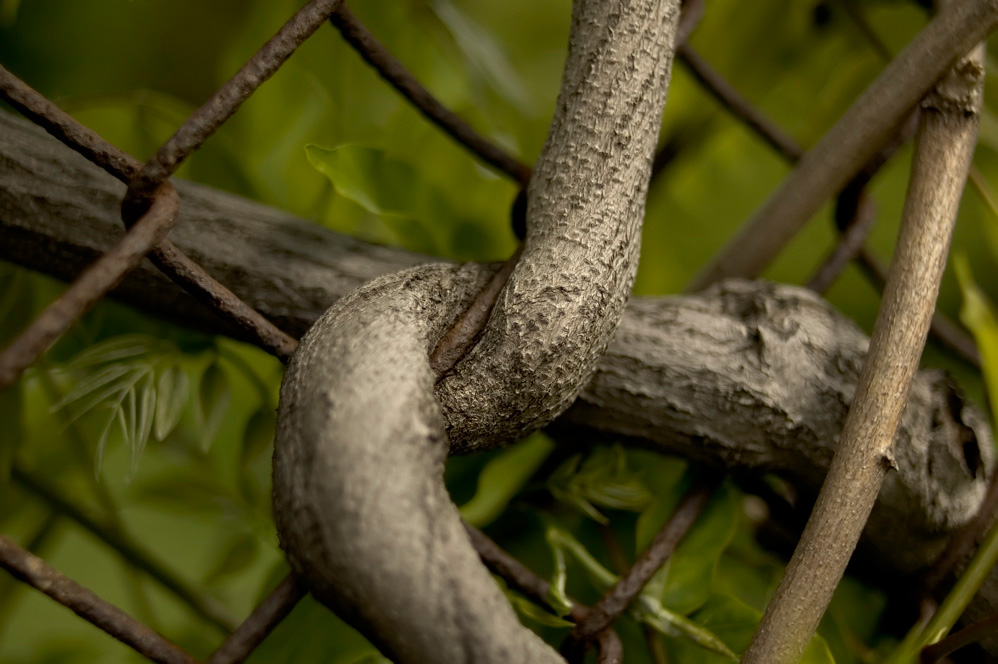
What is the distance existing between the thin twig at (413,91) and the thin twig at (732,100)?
0.47ft

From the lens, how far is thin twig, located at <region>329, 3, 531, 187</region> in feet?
1.07

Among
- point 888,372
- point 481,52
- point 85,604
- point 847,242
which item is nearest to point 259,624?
point 85,604

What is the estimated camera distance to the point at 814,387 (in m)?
0.34

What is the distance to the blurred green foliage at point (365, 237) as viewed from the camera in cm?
38

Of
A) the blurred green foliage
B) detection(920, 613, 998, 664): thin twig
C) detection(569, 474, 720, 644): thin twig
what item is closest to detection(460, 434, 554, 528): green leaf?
the blurred green foliage

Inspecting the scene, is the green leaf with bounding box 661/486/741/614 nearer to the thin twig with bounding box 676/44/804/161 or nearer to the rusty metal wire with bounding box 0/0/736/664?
the rusty metal wire with bounding box 0/0/736/664

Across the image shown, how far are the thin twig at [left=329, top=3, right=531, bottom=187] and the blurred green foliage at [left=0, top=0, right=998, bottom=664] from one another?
0.06 metres

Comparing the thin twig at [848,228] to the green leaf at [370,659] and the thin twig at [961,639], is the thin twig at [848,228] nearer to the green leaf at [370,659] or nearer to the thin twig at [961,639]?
the thin twig at [961,639]

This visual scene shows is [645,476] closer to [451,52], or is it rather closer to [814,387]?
[814,387]

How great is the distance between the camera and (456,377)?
27 centimetres

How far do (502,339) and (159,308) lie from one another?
0.19 meters

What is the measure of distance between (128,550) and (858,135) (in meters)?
0.54

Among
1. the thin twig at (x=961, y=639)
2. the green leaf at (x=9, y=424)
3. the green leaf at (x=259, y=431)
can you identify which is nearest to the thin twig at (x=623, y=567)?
the thin twig at (x=961, y=639)

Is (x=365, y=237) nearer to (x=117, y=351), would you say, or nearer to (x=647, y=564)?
(x=117, y=351)
